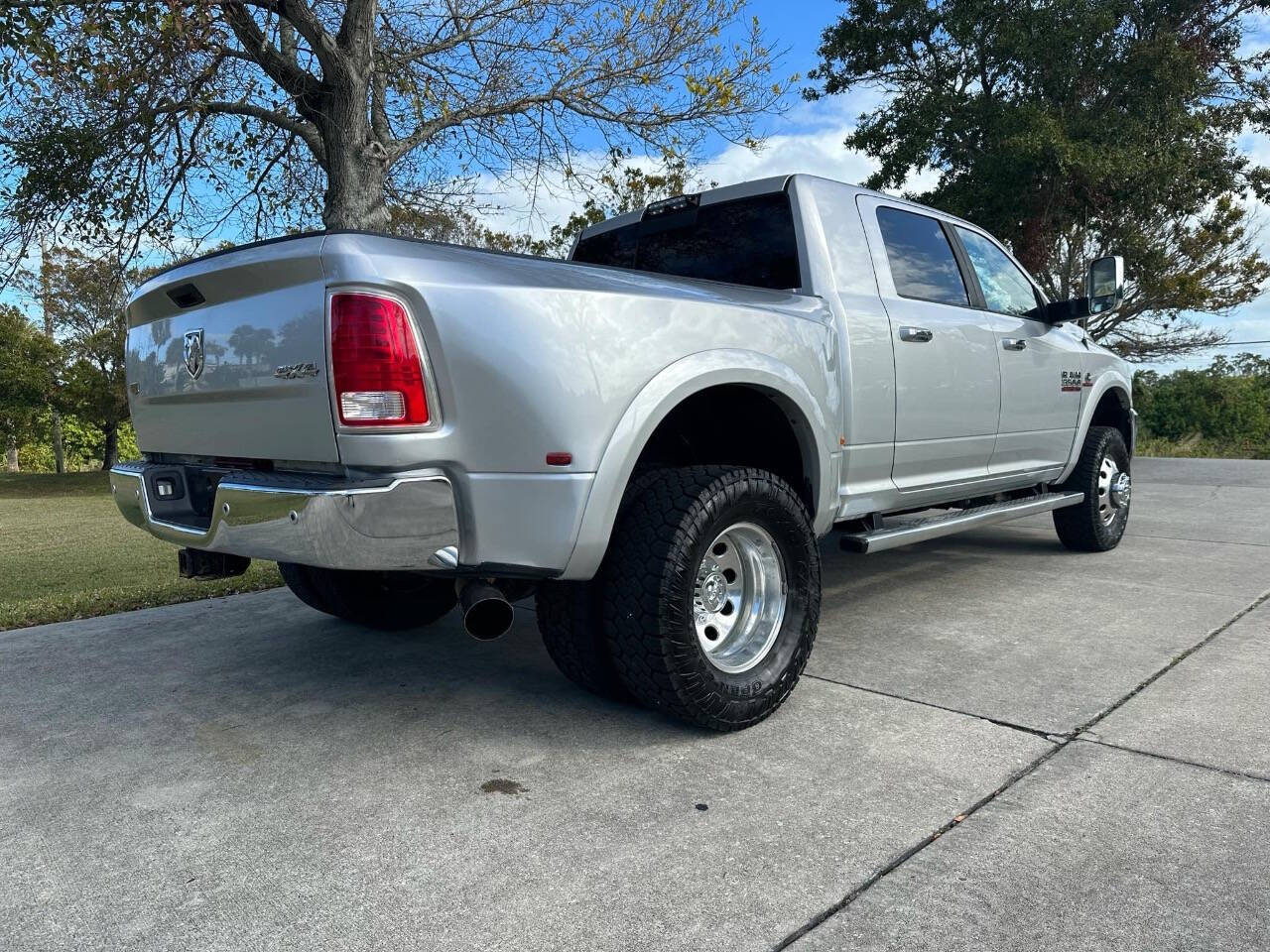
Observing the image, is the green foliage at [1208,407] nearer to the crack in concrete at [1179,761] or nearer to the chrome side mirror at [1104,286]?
the chrome side mirror at [1104,286]

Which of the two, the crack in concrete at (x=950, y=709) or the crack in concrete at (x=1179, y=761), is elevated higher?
the crack in concrete at (x=950, y=709)

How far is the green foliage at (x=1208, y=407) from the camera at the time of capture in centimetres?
2691

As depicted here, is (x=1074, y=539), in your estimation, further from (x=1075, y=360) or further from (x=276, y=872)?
(x=276, y=872)

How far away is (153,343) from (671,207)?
2.32 m

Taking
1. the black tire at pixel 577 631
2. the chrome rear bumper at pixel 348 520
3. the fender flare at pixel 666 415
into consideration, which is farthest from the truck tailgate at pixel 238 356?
the black tire at pixel 577 631

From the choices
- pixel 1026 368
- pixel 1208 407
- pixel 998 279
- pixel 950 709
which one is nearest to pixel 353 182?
pixel 998 279

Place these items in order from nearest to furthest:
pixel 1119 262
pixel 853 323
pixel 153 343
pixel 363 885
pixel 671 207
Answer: pixel 363 885 → pixel 153 343 → pixel 853 323 → pixel 671 207 → pixel 1119 262

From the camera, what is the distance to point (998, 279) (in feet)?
17.1

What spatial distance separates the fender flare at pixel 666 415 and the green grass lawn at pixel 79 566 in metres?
3.61

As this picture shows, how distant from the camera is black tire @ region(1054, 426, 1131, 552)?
5.92 m

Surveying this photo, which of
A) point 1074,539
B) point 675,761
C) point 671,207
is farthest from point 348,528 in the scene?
point 1074,539

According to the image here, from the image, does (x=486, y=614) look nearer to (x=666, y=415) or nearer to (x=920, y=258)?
(x=666, y=415)

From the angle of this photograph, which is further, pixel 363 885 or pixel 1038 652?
pixel 1038 652

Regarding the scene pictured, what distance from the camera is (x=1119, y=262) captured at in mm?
5094
